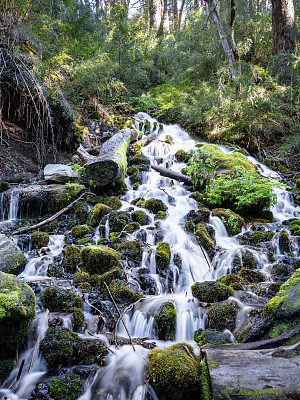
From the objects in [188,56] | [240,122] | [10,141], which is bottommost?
[10,141]

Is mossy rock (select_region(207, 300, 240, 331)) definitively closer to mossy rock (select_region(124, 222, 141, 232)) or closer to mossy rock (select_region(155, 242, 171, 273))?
mossy rock (select_region(155, 242, 171, 273))

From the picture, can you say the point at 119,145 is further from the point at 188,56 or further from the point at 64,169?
the point at 188,56

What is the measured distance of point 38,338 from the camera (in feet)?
11.0

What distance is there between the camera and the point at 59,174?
8062 millimetres

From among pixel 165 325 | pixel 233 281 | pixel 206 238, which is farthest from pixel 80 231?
pixel 233 281

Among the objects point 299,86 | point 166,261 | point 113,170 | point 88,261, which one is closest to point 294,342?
point 166,261

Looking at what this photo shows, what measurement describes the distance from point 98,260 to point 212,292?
214 centimetres

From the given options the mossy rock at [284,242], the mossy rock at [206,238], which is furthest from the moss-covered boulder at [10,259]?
the mossy rock at [284,242]

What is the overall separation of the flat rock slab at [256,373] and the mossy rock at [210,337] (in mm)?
1289

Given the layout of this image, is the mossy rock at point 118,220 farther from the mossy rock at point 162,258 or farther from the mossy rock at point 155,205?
the mossy rock at point 162,258

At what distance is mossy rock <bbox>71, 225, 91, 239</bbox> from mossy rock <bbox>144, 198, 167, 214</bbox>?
184 centimetres

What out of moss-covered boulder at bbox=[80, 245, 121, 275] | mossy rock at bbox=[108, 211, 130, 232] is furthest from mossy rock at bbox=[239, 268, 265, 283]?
Result: mossy rock at bbox=[108, 211, 130, 232]

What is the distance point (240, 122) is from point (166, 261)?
25.3ft

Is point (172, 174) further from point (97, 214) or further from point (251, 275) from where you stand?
point (251, 275)
